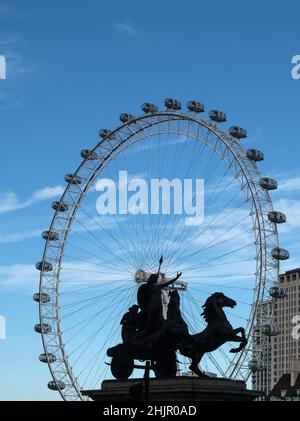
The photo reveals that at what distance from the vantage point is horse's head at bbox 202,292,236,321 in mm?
45375

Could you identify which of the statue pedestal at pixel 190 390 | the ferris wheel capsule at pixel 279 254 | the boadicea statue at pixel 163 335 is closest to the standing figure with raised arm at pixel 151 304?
the boadicea statue at pixel 163 335

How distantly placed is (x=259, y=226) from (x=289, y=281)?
122 meters

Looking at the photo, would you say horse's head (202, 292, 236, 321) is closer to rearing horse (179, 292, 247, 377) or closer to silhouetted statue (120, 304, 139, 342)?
rearing horse (179, 292, 247, 377)

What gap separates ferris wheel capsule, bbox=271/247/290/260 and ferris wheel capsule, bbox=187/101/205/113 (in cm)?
1081

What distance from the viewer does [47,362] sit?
218 ft

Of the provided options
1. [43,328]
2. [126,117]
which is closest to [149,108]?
[126,117]

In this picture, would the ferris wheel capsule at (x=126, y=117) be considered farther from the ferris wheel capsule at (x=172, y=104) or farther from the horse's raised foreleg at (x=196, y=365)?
the horse's raised foreleg at (x=196, y=365)

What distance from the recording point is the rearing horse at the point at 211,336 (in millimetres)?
45000

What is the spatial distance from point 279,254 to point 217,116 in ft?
32.9

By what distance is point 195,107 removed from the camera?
6231cm

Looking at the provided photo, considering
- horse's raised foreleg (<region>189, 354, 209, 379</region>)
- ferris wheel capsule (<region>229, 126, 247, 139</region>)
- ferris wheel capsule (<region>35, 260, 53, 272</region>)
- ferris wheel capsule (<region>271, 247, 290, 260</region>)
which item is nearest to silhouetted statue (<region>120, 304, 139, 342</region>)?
horse's raised foreleg (<region>189, 354, 209, 379</region>)

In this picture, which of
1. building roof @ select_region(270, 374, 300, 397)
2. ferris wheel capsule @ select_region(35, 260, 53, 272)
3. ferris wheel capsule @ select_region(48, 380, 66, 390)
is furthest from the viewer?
building roof @ select_region(270, 374, 300, 397)
